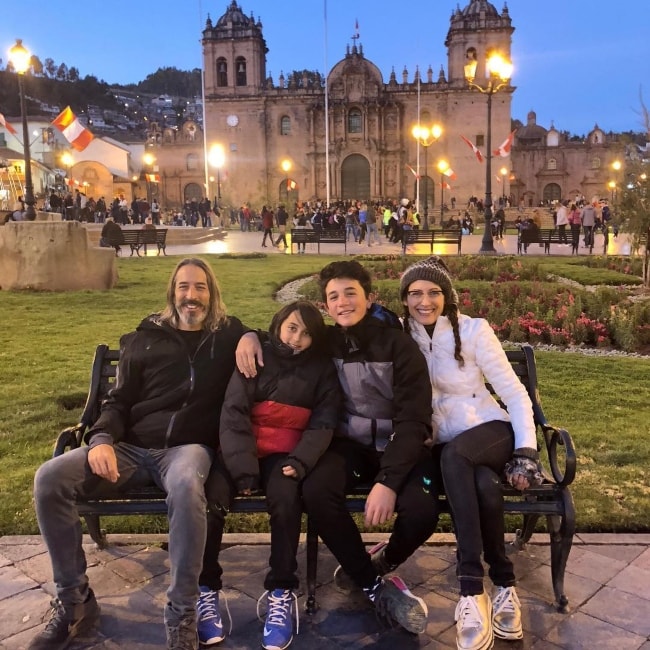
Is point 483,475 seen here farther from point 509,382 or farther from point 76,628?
point 76,628

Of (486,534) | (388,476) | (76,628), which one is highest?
(388,476)

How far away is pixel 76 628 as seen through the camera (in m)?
2.88

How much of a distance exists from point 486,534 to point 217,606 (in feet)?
3.84

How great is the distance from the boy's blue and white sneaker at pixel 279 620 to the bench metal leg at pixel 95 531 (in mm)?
1092

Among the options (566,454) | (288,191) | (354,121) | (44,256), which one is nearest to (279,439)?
(566,454)

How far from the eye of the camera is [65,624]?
2.81 metres

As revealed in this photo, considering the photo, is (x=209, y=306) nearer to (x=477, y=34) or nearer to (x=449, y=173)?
(x=449, y=173)

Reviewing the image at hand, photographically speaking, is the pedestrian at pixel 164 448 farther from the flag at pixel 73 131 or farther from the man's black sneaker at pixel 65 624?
the flag at pixel 73 131

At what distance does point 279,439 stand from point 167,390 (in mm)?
605

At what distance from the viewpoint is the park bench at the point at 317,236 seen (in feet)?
74.7

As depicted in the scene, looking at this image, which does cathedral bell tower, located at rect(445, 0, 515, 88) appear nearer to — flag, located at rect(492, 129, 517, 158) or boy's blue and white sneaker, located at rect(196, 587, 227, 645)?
flag, located at rect(492, 129, 517, 158)

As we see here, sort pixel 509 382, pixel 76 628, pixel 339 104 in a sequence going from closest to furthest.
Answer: pixel 76 628
pixel 509 382
pixel 339 104

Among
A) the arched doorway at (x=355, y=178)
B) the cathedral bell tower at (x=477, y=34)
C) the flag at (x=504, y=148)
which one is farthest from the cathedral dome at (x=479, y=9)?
the flag at (x=504, y=148)

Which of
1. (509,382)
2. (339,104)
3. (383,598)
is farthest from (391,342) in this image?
(339,104)
